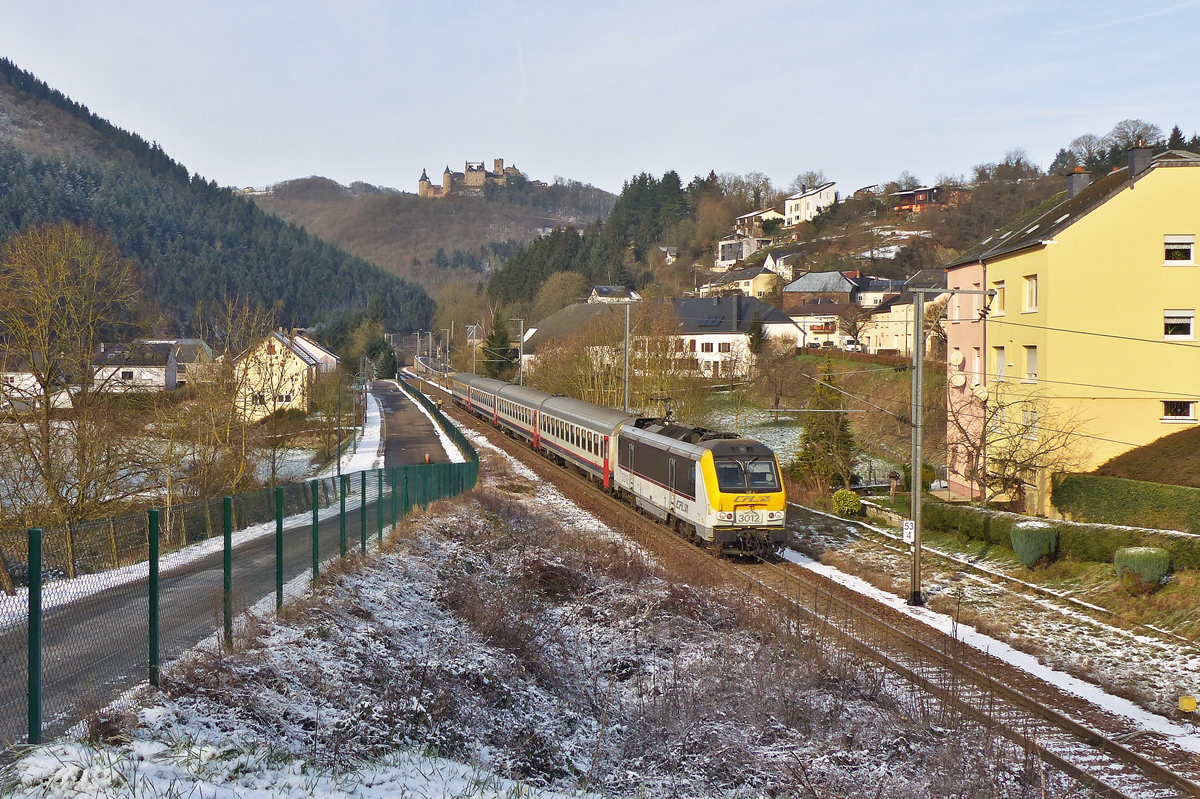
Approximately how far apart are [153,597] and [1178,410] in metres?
31.6

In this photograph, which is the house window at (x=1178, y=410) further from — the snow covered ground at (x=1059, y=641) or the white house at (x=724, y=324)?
the white house at (x=724, y=324)

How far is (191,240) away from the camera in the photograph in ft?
557

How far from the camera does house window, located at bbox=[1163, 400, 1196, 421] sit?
30.0 meters

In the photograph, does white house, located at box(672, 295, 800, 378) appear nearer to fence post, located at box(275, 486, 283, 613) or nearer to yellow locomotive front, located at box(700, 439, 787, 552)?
yellow locomotive front, located at box(700, 439, 787, 552)

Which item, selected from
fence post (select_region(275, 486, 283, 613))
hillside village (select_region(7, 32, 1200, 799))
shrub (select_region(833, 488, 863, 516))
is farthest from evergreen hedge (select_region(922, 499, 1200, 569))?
fence post (select_region(275, 486, 283, 613))

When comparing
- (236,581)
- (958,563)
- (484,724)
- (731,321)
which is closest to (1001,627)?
(958,563)

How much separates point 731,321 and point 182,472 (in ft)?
213

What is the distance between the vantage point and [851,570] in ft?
78.0

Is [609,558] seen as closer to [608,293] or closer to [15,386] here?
[15,386]

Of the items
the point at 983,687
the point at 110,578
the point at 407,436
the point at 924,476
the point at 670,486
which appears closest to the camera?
the point at 110,578

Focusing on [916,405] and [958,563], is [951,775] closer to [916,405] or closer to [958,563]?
[916,405]

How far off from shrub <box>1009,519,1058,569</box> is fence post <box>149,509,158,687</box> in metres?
20.3

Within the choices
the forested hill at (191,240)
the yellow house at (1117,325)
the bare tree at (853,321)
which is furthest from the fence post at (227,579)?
the forested hill at (191,240)

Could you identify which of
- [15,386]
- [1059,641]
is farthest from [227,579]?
[15,386]
